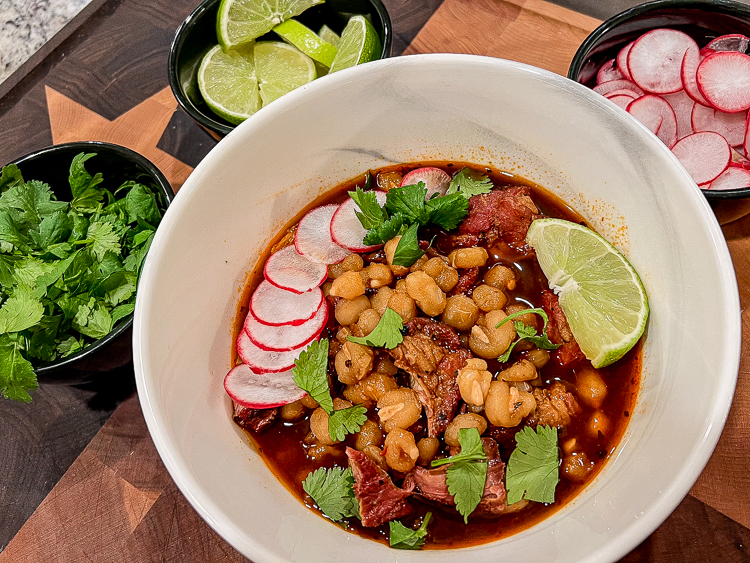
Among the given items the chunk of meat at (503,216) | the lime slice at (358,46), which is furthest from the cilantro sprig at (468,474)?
the lime slice at (358,46)

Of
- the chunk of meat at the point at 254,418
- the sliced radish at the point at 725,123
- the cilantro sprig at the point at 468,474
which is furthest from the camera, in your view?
the sliced radish at the point at 725,123

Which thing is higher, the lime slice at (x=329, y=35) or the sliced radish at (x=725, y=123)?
the sliced radish at (x=725, y=123)

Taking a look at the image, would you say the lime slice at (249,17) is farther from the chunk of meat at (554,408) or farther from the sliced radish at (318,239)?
the chunk of meat at (554,408)

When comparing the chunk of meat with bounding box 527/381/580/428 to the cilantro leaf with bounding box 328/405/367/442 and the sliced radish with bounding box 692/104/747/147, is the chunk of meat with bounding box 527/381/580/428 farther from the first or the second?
the sliced radish with bounding box 692/104/747/147

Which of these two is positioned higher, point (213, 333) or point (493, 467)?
point (493, 467)

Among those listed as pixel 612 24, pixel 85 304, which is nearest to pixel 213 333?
pixel 85 304

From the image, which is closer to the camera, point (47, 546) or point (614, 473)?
point (614, 473)

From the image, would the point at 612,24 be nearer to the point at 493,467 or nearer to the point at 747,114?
the point at 747,114
